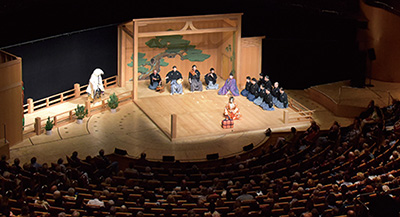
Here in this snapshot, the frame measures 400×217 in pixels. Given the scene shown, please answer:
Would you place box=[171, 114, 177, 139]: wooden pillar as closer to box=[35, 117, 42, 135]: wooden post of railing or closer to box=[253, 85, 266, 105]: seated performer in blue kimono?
box=[35, 117, 42, 135]: wooden post of railing

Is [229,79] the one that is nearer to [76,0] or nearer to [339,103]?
[339,103]

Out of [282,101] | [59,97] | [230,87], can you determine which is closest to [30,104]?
[59,97]

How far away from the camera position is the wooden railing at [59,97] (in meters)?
22.2

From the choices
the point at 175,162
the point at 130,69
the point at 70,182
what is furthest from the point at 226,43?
the point at 70,182

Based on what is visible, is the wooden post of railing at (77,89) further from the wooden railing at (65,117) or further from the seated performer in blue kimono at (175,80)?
the seated performer in blue kimono at (175,80)

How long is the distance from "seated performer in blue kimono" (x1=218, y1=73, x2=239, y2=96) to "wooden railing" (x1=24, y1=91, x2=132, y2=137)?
3182 mm

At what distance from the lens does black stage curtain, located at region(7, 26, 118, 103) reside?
2223 centimetres

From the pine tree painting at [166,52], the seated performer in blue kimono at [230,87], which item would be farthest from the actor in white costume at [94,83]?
the seated performer in blue kimono at [230,87]

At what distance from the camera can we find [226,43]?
26.2 meters

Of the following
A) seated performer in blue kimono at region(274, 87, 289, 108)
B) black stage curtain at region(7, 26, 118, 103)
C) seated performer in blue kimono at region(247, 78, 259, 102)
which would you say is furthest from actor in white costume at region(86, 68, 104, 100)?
seated performer in blue kimono at region(274, 87, 289, 108)

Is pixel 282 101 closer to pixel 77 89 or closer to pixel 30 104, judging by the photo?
pixel 77 89

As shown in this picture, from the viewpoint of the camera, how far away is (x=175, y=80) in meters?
24.8

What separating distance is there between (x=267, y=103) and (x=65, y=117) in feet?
21.1

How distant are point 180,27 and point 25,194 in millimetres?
11976
